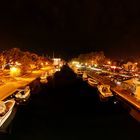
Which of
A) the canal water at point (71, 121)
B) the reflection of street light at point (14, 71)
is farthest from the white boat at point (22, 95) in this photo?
the reflection of street light at point (14, 71)

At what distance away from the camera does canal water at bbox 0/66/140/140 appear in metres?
31.8

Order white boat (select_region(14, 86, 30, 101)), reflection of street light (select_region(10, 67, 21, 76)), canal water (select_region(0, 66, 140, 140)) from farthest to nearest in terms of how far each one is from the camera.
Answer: reflection of street light (select_region(10, 67, 21, 76)) < white boat (select_region(14, 86, 30, 101)) < canal water (select_region(0, 66, 140, 140))

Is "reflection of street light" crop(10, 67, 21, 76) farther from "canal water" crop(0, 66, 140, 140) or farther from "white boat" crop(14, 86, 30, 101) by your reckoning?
"canal water" crop(0, 66, 140, 140)

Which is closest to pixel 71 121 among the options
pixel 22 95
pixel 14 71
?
pixel 22 95

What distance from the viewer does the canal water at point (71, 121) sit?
1252 inches

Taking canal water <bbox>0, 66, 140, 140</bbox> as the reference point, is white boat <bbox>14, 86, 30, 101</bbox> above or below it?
above

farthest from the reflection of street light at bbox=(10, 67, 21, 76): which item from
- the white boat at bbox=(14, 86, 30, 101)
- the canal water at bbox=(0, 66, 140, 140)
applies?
the canal water at bbox=(0, 66, 140, 140)

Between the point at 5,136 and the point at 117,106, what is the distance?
23.1m

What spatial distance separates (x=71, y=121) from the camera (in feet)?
124

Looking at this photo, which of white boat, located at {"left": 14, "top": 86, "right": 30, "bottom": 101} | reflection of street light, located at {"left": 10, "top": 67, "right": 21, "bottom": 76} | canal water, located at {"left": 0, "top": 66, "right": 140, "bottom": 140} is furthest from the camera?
reflection of street light, located at {"left": 10, "top": 67, "right": 21, "bottom": 76}

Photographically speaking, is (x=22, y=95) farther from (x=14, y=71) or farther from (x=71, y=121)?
(x=14, y=71)

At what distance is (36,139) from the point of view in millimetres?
30125

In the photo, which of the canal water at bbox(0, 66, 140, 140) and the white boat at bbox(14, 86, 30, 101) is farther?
the white boat at bbox(14, 86, 30, 101)

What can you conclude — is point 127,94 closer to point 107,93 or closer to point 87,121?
point 107,93
